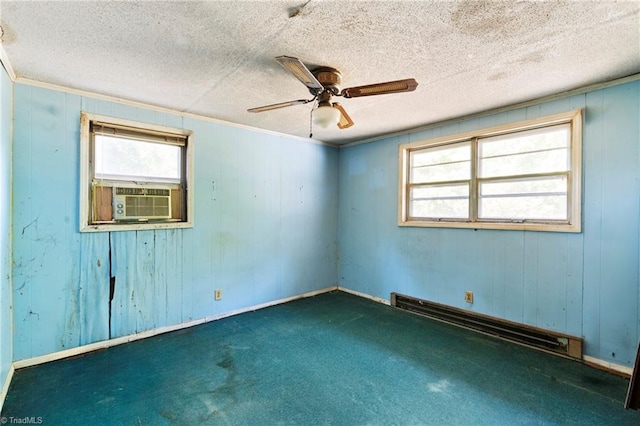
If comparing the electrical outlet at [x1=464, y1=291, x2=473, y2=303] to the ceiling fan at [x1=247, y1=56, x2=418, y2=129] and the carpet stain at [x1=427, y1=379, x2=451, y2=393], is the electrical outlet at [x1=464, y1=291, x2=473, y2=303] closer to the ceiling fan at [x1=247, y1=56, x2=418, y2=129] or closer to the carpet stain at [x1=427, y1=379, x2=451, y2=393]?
the carpet stain at [x1=427, y1=379, x2=451, y2=393]

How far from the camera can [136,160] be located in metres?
2.97

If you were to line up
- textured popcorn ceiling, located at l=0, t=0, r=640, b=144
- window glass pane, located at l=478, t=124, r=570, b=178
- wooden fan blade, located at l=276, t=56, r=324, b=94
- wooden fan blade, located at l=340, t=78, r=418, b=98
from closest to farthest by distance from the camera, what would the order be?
textured popcorn ceiling, located at l=0, t=0, r=640, b=144, wooden fan blade, located at l=276, t=56, r=324, b=94, wooden fan blade, located at l=340, t=78, r=418, b=98, window glass pane, located at l=478, t=124, r=570, b=178

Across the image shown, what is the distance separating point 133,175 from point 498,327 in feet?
13.3

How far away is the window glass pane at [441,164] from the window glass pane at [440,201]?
11 centimetres

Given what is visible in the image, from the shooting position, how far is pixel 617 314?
7.75 feet

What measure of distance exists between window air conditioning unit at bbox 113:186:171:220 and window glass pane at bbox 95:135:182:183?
0.44 ft

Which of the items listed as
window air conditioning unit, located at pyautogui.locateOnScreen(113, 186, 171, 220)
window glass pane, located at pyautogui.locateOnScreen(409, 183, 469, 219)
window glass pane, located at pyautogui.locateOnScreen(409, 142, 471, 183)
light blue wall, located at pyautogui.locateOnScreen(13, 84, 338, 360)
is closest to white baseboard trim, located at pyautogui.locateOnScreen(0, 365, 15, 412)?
light blue wall, located at pyautogui.locateOnScreen(13, 84, 338, 360)

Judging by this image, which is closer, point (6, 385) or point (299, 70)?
point (299, 70)

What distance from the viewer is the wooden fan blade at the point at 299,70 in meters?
1.64

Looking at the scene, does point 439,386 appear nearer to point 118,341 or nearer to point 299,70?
point 299,70

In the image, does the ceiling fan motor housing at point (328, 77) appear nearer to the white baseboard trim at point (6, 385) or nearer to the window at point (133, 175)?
the window at point (133, 175)

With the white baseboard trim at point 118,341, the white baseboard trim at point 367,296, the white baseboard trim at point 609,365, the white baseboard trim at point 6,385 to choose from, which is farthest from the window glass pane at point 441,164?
the white baseboard trim at point 6,385

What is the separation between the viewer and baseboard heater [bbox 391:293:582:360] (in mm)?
2596

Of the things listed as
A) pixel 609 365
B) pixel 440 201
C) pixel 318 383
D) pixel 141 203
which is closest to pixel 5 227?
pixel 141 203
